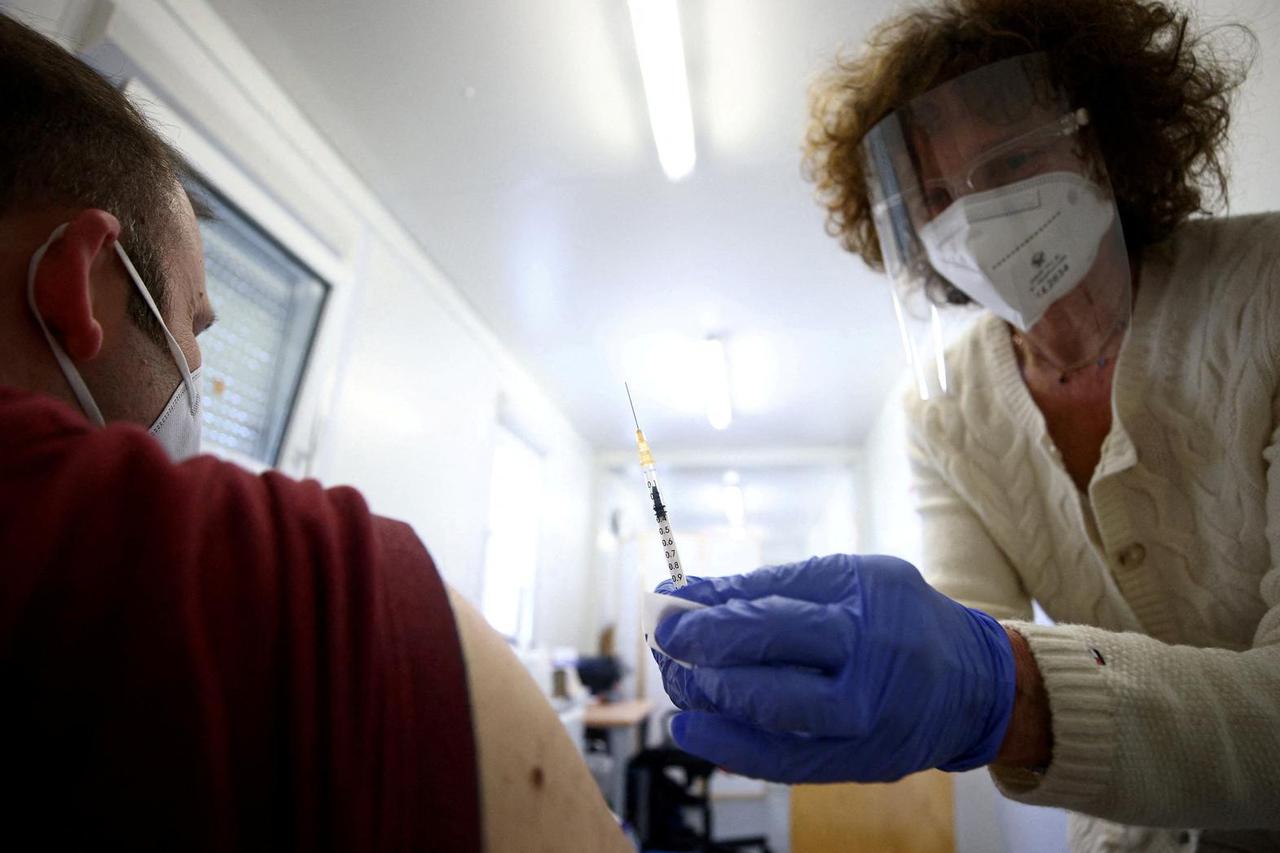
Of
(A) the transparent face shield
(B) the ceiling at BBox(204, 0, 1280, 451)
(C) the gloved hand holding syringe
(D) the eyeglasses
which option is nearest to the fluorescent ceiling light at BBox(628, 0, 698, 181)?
(B) the ceiling at BBox(204, 0, 1280, 451)

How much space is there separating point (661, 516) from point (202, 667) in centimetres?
50

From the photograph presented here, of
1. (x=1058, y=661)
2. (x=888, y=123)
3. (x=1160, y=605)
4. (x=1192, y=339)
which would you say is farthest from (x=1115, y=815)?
(x=888, y=123)

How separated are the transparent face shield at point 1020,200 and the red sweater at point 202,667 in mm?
933

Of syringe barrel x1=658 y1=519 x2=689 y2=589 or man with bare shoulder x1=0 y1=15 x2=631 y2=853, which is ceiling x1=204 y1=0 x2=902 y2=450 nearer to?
syringe barrel x1=658 y1=519 x2=689 y2=589

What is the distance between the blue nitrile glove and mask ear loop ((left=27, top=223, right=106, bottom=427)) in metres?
0.64

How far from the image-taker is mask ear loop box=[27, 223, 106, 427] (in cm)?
61

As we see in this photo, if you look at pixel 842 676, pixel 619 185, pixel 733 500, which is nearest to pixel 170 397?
pixel 842 676

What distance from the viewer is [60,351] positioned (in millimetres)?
625

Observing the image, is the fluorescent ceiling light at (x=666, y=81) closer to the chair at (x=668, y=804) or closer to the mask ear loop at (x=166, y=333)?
the mask ear loop at (x=166, y=333)

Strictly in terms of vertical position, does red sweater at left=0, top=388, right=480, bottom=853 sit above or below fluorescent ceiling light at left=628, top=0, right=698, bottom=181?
below

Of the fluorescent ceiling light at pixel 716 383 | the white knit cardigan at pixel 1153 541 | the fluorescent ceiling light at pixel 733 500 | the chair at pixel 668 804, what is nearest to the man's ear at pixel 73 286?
the white knit cardigan at pixel 1153 541

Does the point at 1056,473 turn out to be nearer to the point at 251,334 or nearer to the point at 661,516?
the point at 661,516

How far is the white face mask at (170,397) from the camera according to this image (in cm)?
62

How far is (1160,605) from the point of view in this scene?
87cm
